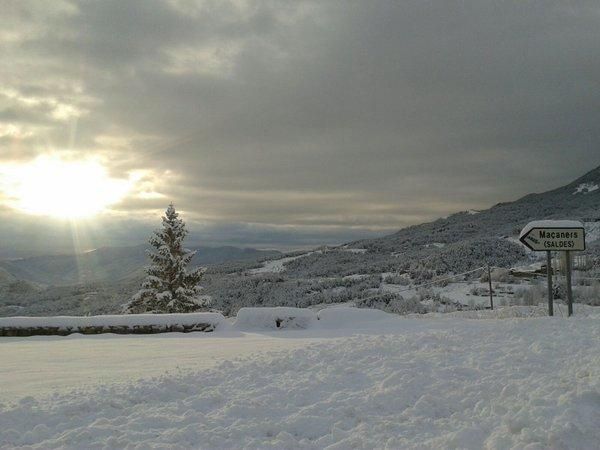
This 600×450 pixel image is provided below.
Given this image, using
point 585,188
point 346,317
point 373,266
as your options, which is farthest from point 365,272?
point 585,188

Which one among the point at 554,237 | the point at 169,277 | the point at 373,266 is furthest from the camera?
the point at 373,266

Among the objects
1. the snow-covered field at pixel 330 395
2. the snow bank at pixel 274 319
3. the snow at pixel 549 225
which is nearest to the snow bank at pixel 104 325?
the snow bank at pixel 274 319

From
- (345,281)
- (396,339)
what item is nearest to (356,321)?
(396,339)

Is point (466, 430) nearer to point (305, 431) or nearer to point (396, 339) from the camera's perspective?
point (305, 431)

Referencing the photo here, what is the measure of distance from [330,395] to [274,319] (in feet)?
24.6

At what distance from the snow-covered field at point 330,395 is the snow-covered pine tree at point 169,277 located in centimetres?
1513

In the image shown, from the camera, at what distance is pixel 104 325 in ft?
42.8

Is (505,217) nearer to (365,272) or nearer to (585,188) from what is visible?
(585,188)

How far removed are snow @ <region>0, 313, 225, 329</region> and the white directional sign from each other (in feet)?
26.7

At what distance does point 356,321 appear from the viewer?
1373cm

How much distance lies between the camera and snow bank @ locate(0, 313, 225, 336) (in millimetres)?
12977

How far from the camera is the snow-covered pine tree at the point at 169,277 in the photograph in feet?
81.5

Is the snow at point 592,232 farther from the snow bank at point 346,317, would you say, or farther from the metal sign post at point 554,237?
the snow bank at point 346,317

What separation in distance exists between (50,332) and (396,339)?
9075 millimetres
